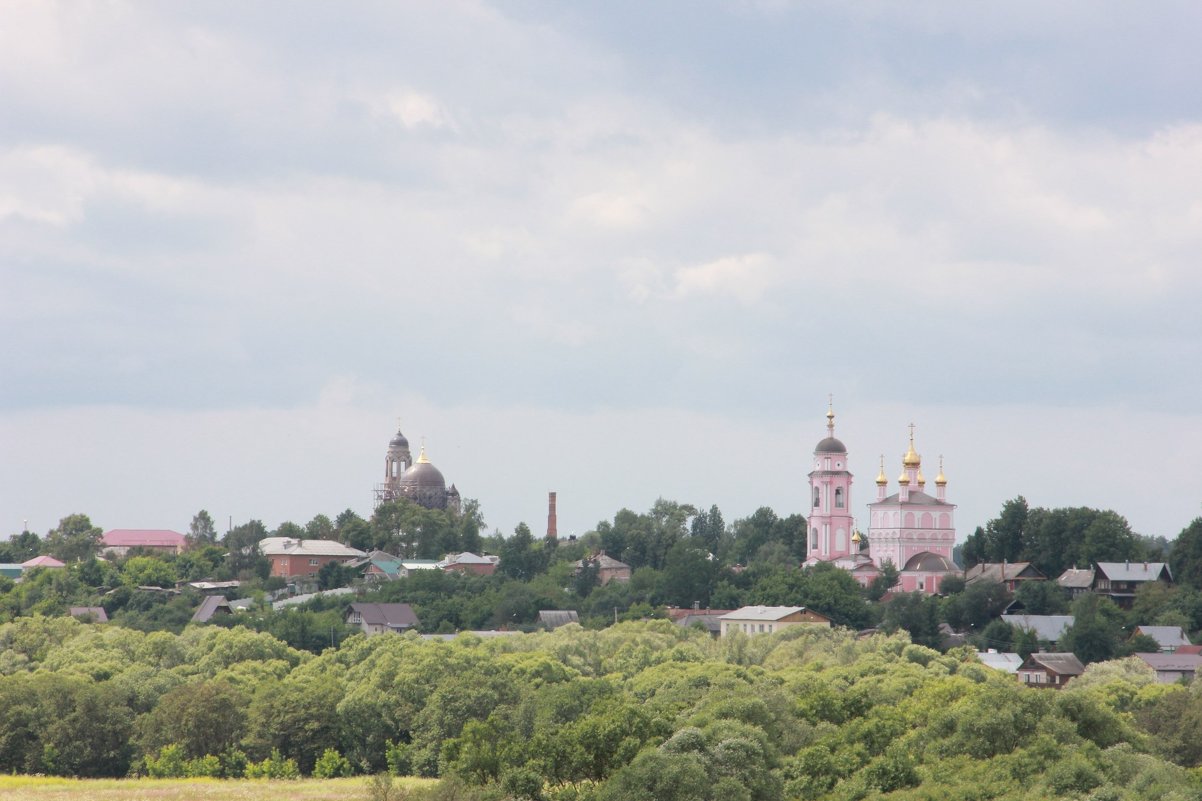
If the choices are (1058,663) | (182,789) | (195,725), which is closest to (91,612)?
(195,725)

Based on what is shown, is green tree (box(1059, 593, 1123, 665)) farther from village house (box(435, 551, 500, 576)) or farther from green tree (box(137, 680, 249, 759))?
village house (box(435, 551, 500, 576))

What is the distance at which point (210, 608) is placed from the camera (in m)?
111

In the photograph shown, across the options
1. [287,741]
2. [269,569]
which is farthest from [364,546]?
[287,741]

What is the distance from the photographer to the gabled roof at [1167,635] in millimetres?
91562

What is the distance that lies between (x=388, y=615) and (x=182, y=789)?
47.1 m

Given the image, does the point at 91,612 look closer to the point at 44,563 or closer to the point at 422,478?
the point at 44,563

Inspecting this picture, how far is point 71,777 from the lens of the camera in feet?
212

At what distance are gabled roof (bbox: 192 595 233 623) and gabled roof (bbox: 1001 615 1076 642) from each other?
44.9 m

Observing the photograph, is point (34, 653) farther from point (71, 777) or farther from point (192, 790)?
point (192, 790)

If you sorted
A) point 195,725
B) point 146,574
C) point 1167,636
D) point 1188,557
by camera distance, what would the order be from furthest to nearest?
point 146,574, point 1188,557, point 1167,636, point 195,725

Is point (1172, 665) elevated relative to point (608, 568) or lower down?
lower down

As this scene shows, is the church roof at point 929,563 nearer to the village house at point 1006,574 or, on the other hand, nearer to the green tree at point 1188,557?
the village house at point 1006,574

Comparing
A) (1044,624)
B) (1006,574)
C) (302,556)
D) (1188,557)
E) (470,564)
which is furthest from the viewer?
(302,556)

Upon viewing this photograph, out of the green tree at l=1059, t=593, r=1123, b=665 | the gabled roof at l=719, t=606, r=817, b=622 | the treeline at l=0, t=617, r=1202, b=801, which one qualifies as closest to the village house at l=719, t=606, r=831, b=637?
the gabled roof at l=719, t=606, r=817, b=622
